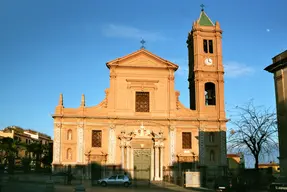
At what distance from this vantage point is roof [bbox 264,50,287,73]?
24.2 m

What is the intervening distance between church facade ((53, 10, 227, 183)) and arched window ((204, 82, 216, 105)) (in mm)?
129

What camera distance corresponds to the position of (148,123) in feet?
126

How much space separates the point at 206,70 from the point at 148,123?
26.9 feet

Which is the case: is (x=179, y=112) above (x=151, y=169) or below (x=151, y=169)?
above

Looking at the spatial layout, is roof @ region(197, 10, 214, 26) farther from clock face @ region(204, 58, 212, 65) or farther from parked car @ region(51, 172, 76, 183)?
parked car @ region(51, 172, 76, 183)

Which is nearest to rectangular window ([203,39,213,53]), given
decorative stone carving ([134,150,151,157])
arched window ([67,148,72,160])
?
decorative stone carving ([134,150,151,157])

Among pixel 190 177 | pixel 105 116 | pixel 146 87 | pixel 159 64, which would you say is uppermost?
pixel 159 64

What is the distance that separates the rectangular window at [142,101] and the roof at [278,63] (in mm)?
15715

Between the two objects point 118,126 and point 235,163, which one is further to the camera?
point 235,163

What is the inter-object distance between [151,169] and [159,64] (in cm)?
1052

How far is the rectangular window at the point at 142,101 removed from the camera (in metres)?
39.2

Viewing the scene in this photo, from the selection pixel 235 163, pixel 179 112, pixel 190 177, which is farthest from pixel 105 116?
pixel 235 163

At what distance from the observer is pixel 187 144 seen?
38.9 metres

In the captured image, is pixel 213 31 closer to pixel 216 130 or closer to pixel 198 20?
pixel 198 20
